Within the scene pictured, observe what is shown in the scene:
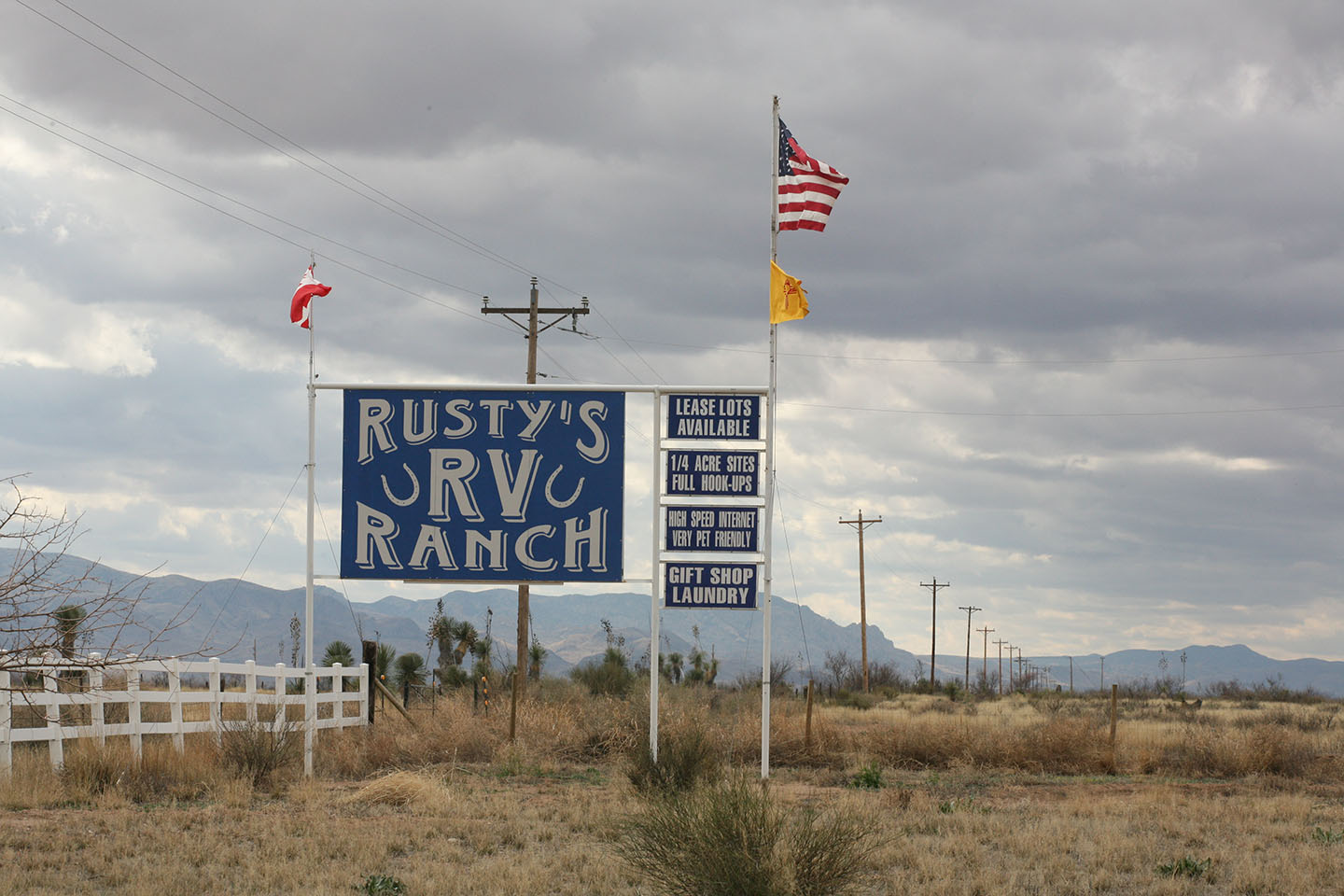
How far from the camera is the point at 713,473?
19.1 meters

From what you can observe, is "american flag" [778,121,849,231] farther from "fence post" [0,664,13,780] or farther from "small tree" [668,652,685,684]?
"small tree" [668,652,685,684]

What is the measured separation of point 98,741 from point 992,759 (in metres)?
15.8

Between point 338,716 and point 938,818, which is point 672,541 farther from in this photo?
point 338,716

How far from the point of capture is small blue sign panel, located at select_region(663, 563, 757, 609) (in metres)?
18.9

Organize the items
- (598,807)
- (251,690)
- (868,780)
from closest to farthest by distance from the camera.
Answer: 1. (598,807)
2. (868,780)
3. (251,690)

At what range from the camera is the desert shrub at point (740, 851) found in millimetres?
9961

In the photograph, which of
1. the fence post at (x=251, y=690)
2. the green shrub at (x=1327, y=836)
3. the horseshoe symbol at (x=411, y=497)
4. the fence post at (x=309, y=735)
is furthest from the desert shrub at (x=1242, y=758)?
the fence post at (x=251, y=690)

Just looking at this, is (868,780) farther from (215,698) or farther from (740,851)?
(215,698)

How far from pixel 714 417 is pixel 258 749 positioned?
864cm

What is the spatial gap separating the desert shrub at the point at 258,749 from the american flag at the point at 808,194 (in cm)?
1143

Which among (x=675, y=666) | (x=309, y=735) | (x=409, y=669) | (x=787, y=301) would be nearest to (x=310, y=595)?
(x=309, y=735)

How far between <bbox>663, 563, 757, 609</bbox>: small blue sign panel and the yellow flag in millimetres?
3971

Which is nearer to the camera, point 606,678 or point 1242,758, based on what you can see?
point 1242,758

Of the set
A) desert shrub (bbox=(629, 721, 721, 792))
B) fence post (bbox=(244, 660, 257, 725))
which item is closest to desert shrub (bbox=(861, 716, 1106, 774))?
desert shrub (bbox=(629, 721, 721, 792))
